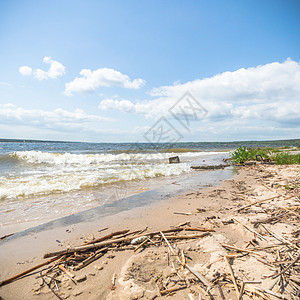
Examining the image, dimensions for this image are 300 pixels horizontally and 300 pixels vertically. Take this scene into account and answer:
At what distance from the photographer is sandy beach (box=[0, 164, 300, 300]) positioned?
69.4 inches


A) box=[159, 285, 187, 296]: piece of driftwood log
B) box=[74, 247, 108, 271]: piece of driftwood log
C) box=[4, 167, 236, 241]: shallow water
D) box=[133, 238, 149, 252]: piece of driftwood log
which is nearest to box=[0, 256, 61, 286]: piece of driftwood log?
box=[74, 247, 108, 271]: piece of driftwood log

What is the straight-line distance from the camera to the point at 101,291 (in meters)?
1.87

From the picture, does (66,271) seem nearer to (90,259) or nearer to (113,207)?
(90,259)

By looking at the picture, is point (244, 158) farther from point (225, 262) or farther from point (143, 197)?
point (225, 262)

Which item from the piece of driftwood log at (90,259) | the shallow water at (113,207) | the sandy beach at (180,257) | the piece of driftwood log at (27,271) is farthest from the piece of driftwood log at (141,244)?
the shallow water at (113,207)

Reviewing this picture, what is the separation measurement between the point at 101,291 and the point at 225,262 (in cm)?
137

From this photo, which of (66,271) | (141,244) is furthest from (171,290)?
(66,271)

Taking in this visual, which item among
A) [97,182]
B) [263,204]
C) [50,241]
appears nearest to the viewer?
[50,241]

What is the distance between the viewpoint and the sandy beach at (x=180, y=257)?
1762 millimetres

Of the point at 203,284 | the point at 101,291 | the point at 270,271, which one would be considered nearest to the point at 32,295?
the point at 101,291

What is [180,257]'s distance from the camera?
2.27 metres

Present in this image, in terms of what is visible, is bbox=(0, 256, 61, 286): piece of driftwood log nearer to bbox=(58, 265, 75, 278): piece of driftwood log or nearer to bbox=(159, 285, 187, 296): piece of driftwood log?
bbox=(58, 265, 75, 278): piece of driftwood log

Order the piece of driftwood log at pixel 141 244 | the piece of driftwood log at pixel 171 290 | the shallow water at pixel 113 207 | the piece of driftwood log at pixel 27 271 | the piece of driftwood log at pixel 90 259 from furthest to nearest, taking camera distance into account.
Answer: the shallow water at pixel 113 207
the piece of driftwood log at pixel 141 244
the piece of driftwood log at pixel 90 259
the piece of driftwood log at pixel 27 271
the piece of driftwood log at pixel 171 290

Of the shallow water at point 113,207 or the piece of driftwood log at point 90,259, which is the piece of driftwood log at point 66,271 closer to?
the piece of driftwood log at point 90,259
